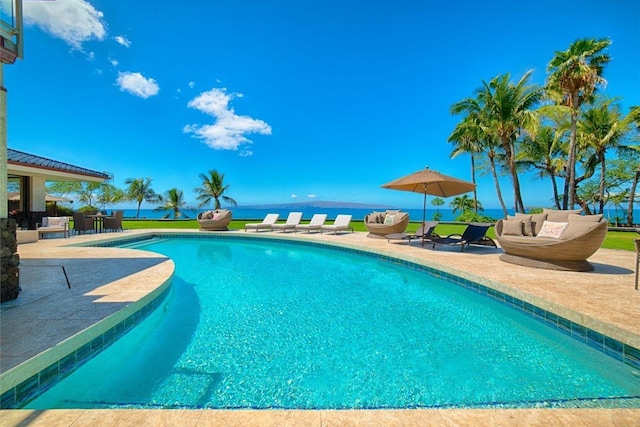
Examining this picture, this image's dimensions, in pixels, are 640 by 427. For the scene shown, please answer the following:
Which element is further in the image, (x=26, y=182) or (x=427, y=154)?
(x=427, y=154)

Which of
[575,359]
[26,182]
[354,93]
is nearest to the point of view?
[575,359]

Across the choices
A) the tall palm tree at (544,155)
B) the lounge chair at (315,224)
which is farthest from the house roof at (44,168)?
the tall palm tree at (544,155)

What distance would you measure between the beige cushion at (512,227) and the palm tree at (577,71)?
10.0m

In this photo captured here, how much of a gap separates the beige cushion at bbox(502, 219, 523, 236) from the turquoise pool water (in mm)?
2372

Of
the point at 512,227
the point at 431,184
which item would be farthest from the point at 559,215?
the point at 431,184

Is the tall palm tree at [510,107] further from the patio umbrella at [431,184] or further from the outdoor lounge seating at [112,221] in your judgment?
the outdoor lounge seating at [112,221]

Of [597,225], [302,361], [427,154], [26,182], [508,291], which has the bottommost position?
[302,361]

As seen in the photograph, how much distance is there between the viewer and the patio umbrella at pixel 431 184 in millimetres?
8168

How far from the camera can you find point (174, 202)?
3209 centimetres

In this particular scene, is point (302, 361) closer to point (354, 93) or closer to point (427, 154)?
point (354, 93)

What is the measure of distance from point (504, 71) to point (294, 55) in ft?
44.0

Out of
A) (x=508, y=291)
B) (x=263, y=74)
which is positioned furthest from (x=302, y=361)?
(x=263, y=74)

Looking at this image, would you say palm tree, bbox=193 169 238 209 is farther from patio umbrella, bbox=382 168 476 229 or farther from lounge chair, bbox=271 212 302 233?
patio umbrella, bbox=382 168 476 229

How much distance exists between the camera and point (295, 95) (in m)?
25.6
